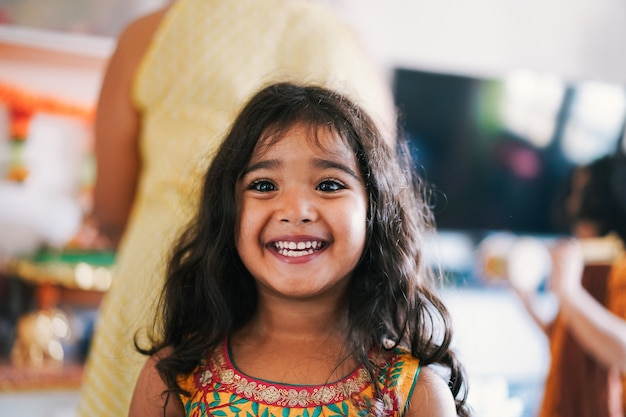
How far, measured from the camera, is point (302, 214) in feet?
2.75

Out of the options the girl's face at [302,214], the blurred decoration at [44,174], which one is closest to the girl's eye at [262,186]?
the girl's face at [302,214]

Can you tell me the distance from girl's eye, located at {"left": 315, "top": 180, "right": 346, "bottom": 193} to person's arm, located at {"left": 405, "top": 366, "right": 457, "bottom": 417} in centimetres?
25

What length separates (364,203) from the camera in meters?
0.91

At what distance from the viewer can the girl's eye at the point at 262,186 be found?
2.93 ft

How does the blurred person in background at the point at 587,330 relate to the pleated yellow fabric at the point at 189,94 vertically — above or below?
below

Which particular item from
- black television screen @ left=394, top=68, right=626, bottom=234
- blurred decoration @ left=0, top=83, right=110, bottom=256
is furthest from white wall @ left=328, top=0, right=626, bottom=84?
blurred decoration @ left=0, top=83, right=110, bottom=256

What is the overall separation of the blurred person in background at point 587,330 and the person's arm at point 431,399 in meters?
0.98

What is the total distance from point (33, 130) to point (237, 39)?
5.98ft

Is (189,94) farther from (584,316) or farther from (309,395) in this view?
(584,316)

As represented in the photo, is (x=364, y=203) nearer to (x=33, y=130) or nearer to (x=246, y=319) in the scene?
(x=246, y=319)

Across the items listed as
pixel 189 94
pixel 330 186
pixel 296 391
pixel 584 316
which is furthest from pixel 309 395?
pixel 584 316

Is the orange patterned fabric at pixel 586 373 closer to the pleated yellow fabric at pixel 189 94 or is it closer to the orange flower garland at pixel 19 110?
the pleated yellow fabric at pixel 189 94

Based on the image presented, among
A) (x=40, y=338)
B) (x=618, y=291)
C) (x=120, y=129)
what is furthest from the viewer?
(x=40, y=338)

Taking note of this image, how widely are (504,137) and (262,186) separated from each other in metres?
2.46
